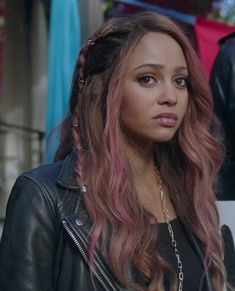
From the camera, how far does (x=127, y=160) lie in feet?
6.29

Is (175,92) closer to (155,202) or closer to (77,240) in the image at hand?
(155,202)

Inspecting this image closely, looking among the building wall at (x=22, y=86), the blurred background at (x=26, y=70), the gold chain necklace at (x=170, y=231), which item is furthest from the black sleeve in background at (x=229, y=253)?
the building wall at (x=22, y=86)

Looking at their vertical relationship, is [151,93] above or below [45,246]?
above

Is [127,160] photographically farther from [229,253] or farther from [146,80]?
[229,253]

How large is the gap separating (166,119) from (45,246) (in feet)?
1.75

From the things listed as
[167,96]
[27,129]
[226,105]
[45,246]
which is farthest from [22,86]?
[45,246]

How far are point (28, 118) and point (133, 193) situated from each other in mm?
6219

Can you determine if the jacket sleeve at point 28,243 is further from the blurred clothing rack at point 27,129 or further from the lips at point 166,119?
the blurred clothing rack at point 27,129

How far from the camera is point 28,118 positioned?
313 inches

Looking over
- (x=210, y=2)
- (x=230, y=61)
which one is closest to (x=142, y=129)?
(x=230, y=61)

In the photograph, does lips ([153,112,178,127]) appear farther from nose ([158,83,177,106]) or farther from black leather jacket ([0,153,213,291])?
black leather jacket ([0,153,213,291])

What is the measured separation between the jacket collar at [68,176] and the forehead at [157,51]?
1.18 feet

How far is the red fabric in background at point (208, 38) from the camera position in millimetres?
4047

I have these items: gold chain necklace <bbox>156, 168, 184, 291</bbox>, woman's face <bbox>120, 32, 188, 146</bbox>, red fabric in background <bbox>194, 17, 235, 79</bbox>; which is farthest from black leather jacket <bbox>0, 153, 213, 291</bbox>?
red fabric in background <bbox>194, 17, 235, 79</bbox>
